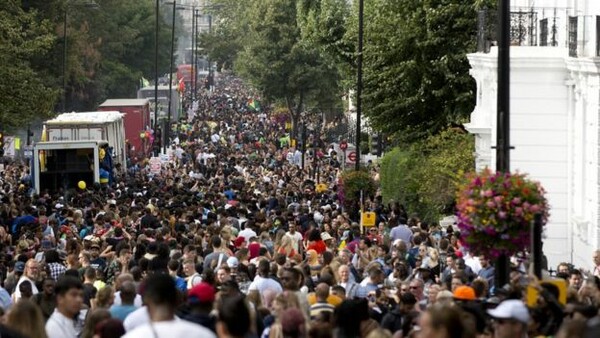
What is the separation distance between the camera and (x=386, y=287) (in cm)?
2073

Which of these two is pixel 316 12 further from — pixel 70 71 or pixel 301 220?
→ pixel 301 220

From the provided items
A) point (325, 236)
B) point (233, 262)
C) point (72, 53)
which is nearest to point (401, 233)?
point (325, 236)

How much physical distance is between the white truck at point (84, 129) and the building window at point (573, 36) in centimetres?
2728

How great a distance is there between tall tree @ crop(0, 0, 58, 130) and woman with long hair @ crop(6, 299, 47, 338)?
1373 inches

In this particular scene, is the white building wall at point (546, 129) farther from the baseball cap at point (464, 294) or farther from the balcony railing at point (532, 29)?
the baseball cap at point (464, 294)

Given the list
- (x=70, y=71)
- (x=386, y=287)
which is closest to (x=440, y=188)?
(x=386, y=287)

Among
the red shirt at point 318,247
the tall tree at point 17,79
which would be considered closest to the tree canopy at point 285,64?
the tall tree at point 17,79

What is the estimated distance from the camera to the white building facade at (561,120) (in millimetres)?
31641

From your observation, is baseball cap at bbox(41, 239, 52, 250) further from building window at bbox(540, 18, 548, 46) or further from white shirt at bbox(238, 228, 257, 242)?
building window at bbox(540, 18, 548, 46)

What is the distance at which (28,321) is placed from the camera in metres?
14.0

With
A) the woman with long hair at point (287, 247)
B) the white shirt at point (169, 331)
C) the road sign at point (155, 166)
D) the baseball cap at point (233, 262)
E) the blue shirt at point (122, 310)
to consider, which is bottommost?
the road sign at point (155, 166)

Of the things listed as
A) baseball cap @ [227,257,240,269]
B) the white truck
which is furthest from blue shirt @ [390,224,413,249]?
the white truck

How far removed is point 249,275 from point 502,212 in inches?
178

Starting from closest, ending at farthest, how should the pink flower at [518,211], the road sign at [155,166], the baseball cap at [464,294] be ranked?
the baseball cap at [464,294]
the pink flower at [518,211]
the road sign at [155,166]
